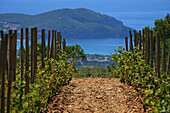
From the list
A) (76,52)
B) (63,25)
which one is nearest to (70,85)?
(76,52)

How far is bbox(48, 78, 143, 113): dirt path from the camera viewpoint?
678 cm

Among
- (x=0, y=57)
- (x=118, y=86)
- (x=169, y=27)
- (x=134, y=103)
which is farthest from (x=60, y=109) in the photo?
A: (x=169, y=27)

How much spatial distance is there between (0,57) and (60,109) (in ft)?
8.15

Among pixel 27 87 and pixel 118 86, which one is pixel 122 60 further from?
pixel 27 87

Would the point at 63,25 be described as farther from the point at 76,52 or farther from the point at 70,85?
the point at 70,85

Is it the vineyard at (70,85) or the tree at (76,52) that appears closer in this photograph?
the vineyard at (70,85)

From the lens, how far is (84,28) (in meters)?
143

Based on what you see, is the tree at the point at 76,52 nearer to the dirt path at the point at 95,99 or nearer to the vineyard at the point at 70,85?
the vineyard at the point at 70,85

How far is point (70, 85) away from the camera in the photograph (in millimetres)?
9914

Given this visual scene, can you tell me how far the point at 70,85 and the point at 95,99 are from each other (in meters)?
2.18

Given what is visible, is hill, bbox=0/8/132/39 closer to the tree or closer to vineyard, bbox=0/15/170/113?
the tree

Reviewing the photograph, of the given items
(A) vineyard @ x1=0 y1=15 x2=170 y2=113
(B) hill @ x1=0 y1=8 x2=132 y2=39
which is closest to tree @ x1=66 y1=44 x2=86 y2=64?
(A) vineyard @ x1=0 y1=15 x2=170 y2=113

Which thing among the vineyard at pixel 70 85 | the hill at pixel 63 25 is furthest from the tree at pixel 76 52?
the hill at pixel 63 25

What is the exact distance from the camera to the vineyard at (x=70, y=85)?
16.5 feet
